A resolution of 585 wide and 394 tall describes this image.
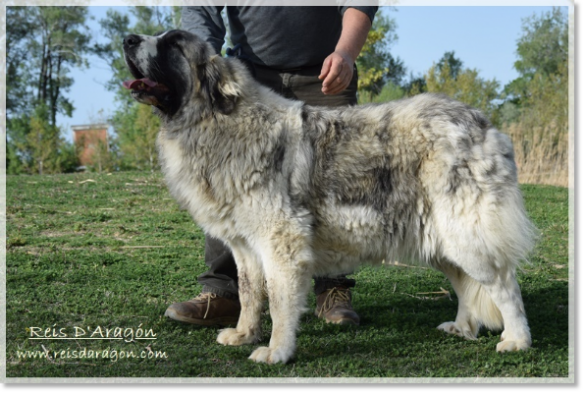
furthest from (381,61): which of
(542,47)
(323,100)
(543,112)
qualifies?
(323,100)

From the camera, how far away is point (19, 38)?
27.1 meters

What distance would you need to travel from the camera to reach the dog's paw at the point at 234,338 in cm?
370

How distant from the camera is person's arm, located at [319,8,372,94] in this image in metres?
3.79

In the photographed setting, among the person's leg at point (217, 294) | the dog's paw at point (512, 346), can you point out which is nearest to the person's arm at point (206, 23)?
the person's leg at point (217, 294)

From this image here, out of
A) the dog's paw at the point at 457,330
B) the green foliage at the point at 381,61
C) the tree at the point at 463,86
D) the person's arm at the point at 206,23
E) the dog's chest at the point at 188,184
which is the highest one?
the green foliage at the point at 381,61

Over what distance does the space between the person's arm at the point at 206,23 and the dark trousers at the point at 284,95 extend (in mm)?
402

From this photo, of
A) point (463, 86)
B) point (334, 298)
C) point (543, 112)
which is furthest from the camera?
point (463, 86)

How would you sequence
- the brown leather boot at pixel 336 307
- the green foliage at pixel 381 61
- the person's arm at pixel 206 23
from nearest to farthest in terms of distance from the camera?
the person's arm at pixel 206 23 < the brown leather boot at pixel 336 307 < the green foliage at pixel 381 61

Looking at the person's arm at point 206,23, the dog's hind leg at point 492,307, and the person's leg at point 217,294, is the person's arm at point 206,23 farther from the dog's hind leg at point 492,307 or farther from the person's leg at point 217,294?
the dog's hind leg at point 492,307

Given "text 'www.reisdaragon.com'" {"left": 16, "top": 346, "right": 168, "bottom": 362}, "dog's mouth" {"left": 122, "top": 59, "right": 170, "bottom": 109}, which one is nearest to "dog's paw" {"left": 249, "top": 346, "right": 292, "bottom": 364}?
"text 'www.reisdaragon.com'" {"left": 16, "top": 346, "right": 168, "bottom": 362}

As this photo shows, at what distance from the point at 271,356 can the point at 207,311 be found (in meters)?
0.94

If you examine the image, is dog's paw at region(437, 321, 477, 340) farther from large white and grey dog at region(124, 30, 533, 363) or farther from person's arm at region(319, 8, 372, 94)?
person's arm at region(319, 8, 372, 94)

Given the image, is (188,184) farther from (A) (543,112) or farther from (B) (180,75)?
(A) (543,112)

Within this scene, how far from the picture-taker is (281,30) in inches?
169
